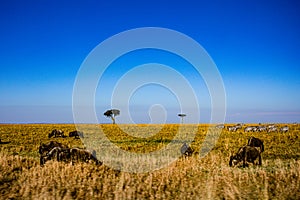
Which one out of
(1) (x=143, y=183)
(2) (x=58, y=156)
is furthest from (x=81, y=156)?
(1) (x=143, y=183)

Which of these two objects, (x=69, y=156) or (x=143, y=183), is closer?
(x=143, y=183)

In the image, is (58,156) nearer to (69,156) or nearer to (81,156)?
(69,156)

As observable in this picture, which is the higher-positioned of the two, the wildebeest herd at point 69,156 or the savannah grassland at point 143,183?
the wildebeest herd at point 69,156

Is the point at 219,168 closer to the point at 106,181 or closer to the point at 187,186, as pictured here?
the point at 187,186

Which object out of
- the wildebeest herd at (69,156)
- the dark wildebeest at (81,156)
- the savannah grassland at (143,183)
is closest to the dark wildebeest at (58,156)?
the wildebeest herd at (69,156)

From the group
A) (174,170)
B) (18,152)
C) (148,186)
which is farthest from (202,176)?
(18,152)

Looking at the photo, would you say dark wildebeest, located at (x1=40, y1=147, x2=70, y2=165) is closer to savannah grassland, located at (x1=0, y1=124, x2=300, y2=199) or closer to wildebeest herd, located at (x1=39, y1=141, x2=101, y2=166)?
wildebeest herd, located at (x1=39, y1=141, x2=101, y2=166)

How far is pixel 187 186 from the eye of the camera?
31.5 feet

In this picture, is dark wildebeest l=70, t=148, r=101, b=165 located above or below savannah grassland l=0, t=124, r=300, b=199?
above

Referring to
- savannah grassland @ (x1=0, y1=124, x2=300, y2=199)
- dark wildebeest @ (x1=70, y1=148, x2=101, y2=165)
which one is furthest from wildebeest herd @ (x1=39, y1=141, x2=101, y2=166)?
savannah grassland @ (x1=0, y1=124, x2=300, y2=199)

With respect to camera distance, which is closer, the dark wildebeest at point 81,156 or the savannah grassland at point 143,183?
the savannah grassland at point 143,183

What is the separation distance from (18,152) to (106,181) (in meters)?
11.3

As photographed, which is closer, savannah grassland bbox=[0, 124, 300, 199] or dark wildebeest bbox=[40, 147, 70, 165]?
savannah grassland bbox=[0, 124, 300, 199]

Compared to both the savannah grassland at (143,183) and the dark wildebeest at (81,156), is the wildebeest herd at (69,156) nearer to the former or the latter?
the dark wildebeest at (81,156)
